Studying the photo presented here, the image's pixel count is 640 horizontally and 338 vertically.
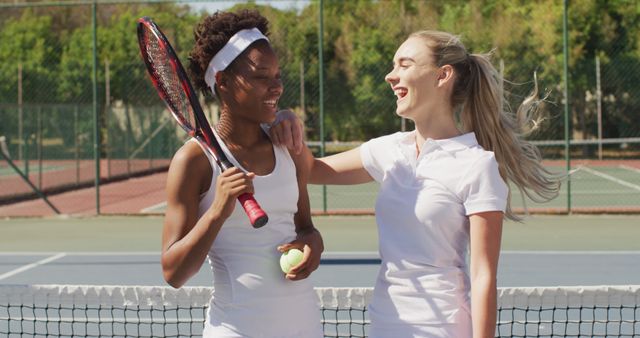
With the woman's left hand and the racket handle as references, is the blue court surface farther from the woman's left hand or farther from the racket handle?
the racket handle

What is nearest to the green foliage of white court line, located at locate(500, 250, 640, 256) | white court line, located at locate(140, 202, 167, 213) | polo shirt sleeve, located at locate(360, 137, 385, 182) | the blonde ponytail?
white court line, located at locate(140, 202, 167, 213)

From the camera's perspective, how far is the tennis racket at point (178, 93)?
2.19 m

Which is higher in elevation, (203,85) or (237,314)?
(203,85)

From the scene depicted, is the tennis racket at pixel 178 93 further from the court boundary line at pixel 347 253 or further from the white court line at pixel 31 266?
the court boundary line at pixel 347 253

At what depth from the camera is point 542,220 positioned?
436 inches

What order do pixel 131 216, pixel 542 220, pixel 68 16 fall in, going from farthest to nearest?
pixel 68 16, pixel 131 216, pixel 542 220

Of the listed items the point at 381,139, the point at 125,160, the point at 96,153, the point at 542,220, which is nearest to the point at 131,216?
the point at 96,153

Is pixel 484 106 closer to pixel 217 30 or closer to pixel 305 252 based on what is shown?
pixel 305 252

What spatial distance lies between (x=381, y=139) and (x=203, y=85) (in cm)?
52

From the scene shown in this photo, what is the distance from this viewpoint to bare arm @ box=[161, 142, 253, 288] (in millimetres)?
2188

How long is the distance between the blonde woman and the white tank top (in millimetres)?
187

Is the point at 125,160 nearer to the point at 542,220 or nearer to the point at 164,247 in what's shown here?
the point at 542,220

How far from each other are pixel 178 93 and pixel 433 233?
2.47 feet

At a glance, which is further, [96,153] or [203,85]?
[96,153]
